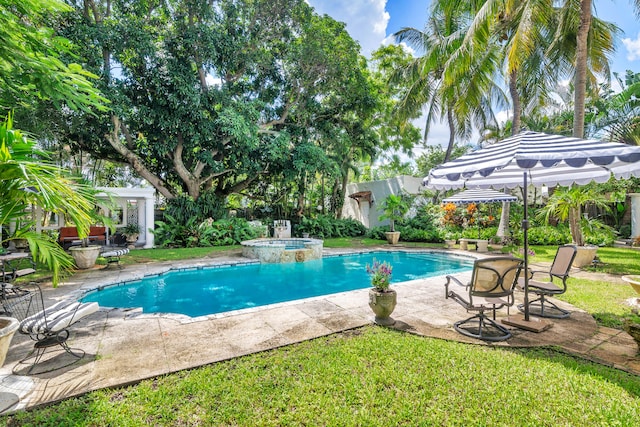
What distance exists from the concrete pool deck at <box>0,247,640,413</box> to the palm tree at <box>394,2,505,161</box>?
966cm

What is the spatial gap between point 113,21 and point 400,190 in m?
16.2

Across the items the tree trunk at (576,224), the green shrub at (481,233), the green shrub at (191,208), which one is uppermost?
the green shrub at (191,208)

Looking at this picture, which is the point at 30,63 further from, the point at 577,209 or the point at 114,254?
the point at 577,209

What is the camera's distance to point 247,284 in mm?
8789

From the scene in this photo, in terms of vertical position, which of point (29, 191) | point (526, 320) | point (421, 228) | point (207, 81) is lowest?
point (526, 320)

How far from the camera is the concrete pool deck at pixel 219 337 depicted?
121 inches

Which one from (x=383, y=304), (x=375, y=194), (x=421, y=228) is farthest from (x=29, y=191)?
(x=375, y=194)

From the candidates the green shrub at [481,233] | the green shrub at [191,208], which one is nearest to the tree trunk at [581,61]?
the green shrub at [481,233]

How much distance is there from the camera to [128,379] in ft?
10.1

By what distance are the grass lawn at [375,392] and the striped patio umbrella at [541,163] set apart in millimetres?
1663

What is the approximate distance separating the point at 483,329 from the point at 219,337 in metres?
3.78

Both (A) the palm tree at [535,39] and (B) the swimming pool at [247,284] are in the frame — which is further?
(A) the palm tree at [535,39]

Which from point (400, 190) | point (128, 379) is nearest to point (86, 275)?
point (128, 379)

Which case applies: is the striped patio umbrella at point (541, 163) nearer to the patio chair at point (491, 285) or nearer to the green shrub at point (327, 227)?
the patio chair at point (491, 285)
